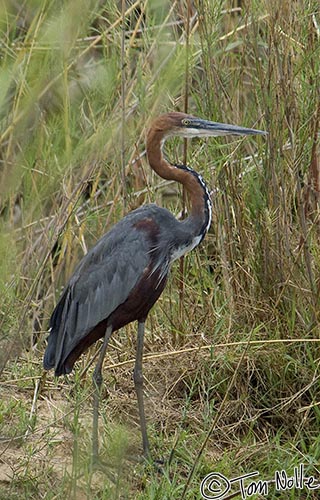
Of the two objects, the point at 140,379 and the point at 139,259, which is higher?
the point at 139,259

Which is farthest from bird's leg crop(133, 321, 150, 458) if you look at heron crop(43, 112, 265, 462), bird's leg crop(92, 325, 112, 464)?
bird's leg crop(92, 325, 112, 464)

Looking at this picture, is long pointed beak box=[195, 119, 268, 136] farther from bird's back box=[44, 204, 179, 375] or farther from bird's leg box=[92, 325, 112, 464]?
bird's leg box=[92, 325, 112, 464]

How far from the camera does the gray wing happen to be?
3.41 m

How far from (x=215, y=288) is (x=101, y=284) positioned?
25.0 inches

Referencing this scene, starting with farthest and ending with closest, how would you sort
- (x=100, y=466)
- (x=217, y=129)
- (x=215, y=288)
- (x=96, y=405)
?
(x=215, y=288), (x=217, y=129), (x=96, y=405), (x=100, y=466)

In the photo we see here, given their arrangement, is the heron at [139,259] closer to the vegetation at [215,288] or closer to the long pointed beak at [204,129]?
the long pointed beak at [204,129]

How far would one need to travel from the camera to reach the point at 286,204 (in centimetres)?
364

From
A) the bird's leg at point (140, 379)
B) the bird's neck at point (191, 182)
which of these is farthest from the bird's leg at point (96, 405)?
the bird's neck at point (191, 182)

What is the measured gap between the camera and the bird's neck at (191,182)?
3.42 meters

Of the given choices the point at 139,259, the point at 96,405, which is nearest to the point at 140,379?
the point at 96,405

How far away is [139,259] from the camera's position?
3406 mm

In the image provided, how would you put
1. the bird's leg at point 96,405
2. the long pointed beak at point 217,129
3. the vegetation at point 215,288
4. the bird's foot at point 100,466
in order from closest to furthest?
the bird's foot at point 100,466
the bird's leg at point 96,405
the vegetation at point 215,288
the long pointed beak at point 217,129

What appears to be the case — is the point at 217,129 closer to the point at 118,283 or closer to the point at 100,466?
the point at 118,283

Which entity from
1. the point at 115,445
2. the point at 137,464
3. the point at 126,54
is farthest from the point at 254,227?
the point at 115,445
